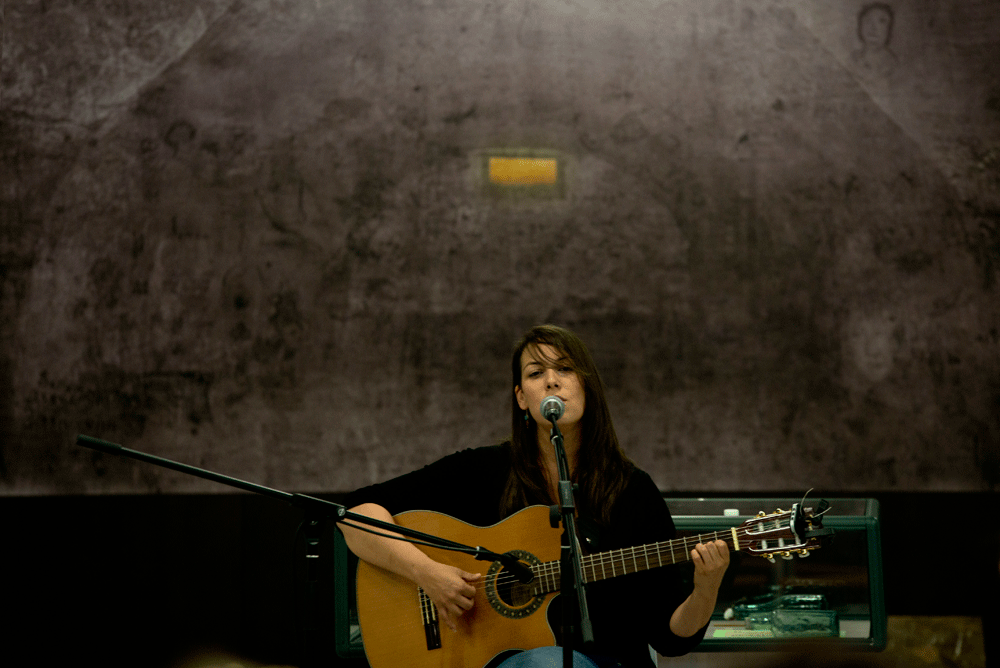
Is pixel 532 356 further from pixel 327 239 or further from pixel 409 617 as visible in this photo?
pixel 327 239

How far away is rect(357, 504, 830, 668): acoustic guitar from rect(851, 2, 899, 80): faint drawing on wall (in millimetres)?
2817

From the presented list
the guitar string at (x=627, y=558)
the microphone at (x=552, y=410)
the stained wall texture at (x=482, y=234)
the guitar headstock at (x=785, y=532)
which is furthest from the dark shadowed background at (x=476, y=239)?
the microphone at (x=552, y=410)

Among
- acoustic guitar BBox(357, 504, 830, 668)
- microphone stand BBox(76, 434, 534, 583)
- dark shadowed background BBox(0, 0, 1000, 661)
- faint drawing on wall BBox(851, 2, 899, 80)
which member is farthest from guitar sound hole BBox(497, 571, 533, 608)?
A: faint drawing on wall BBox(851, 2, 899, 80)

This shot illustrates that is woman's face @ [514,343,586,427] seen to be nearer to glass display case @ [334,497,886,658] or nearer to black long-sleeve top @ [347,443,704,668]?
black long-sleeve top @ [347,443,704,668]

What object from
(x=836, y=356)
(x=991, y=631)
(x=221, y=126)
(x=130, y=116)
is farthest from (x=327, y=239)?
(x=991, y=631)

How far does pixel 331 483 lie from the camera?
382 cm

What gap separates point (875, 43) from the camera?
13.1 feet

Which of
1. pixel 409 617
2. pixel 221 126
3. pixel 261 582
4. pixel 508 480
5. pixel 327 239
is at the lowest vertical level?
pixel 261 582

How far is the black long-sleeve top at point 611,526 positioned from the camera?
221cm

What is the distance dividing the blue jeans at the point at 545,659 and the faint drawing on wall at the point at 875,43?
10.8 feet

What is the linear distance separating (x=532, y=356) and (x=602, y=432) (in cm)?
31

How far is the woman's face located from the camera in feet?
7.77

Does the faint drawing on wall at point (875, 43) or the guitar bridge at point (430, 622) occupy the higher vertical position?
the faint drawing on wall at point (875, 43)

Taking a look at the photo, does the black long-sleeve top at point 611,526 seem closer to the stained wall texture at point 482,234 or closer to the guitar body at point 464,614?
the guitar body at point 464,614
